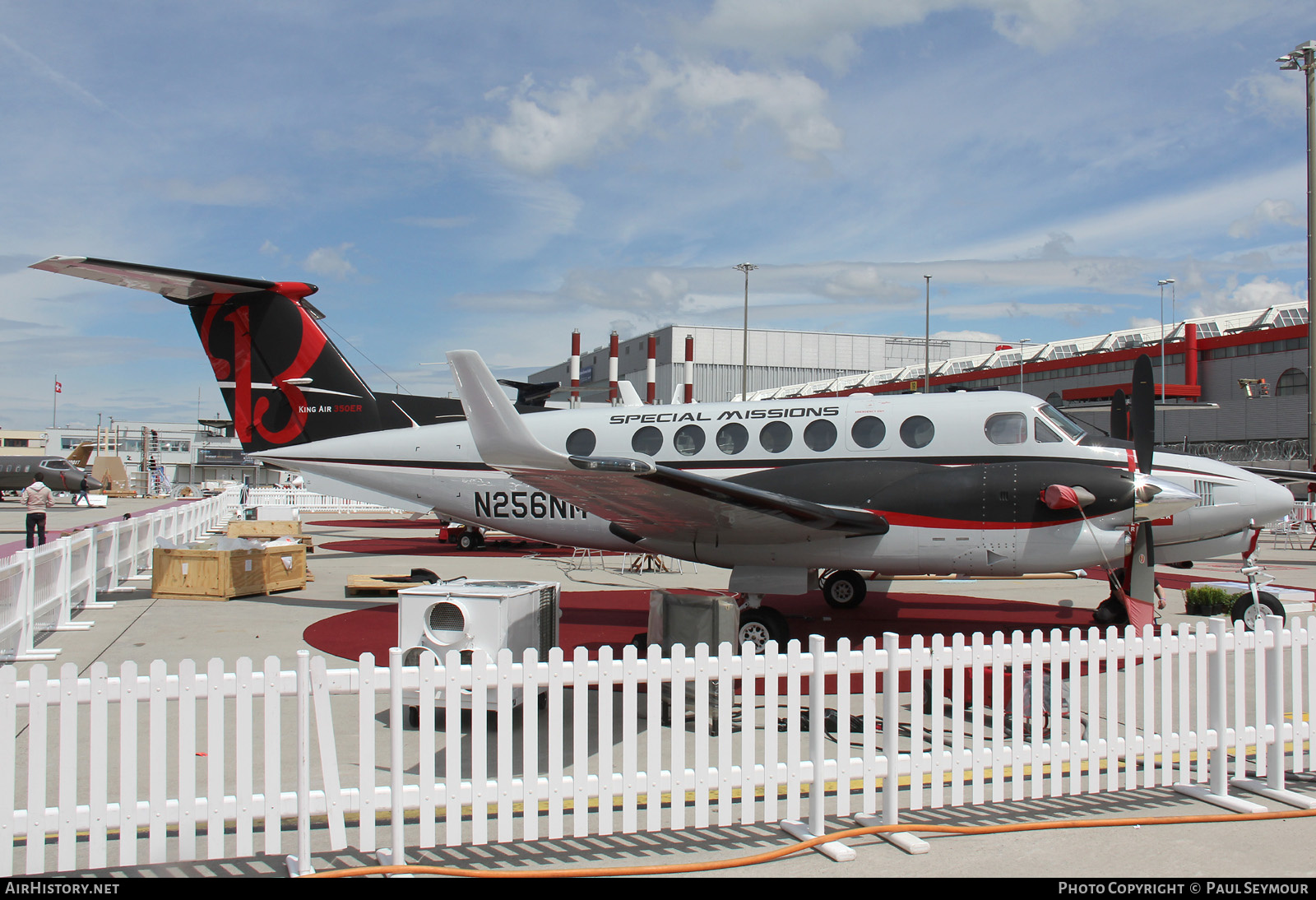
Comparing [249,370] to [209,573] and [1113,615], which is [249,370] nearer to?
[209,573]

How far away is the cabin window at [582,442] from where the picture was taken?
10.9 meters

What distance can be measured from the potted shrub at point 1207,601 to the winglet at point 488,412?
9496mm

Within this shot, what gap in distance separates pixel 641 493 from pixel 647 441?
2.57 metres

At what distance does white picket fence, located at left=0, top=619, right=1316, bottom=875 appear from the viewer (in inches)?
153

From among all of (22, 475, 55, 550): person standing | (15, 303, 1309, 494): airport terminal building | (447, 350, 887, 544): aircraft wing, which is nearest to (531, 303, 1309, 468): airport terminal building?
(15, 303, 1309, 494): airport terminal building

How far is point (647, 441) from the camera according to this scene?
10648mm

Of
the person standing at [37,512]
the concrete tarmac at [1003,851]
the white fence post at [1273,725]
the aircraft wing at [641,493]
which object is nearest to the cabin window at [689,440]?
the aircraft wing at [641,493]

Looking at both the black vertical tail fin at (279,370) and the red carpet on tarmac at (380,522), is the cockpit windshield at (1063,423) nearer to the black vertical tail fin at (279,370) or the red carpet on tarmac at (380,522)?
the black vertical tail fin at (279,370)

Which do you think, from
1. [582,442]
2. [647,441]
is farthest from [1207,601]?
[582,442]

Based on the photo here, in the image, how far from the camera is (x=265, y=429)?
13.0 metres

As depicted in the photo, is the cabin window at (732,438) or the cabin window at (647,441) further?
the cabin window at (647,441)

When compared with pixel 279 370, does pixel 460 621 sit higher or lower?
lower

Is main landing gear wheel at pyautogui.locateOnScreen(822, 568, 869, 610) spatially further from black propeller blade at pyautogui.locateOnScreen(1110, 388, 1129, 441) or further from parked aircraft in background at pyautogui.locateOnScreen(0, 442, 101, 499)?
parked aircraft in background at pyautogui.locateOnScreen(0, 442, 101, 499)

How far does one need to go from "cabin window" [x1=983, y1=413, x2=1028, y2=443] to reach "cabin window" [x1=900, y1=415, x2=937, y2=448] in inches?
23.0
